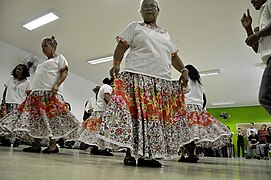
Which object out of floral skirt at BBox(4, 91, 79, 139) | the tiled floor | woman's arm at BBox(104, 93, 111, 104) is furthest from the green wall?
the tiled floor

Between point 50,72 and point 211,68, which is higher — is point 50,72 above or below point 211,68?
below

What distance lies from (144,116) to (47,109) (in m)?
1.67

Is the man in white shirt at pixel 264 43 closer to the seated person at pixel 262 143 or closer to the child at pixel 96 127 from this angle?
the child at pixel 96 127

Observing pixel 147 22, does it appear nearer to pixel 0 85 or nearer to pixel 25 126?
pixel 25 126

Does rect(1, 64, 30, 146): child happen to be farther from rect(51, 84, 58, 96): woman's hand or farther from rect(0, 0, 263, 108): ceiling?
rect(0, 0, 263, 108): ceiling

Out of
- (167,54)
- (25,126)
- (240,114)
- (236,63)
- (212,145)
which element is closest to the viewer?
(167,54)

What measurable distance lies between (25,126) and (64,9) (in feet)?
→ 11.4

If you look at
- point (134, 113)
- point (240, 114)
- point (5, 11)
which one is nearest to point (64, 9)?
point (5, 11)

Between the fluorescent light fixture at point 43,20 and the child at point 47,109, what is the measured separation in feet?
9.70

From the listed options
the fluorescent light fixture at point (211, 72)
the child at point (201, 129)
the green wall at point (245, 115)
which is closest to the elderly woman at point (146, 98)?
the child at point (201, 129)

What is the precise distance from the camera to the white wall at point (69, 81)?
7680 mm

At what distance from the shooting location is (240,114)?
15.4 m

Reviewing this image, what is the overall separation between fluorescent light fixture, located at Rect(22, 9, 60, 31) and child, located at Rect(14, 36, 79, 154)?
9.70 ft

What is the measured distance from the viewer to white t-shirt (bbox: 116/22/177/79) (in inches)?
79.4
